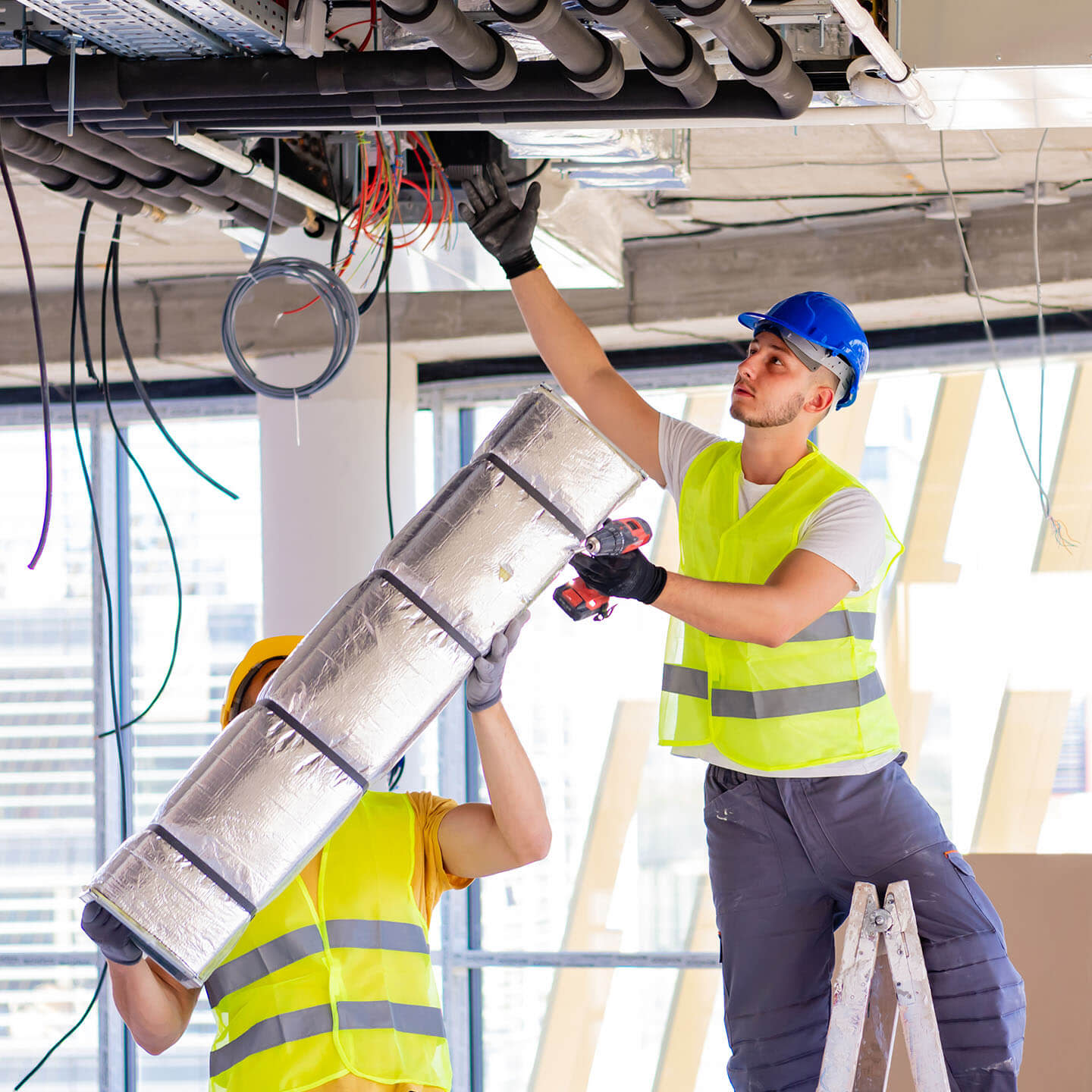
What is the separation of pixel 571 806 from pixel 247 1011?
327 cm

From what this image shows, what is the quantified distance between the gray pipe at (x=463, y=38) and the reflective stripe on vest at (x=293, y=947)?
1.26 metres

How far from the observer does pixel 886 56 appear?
197 centimetres

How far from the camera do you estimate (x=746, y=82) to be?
7.24 feet

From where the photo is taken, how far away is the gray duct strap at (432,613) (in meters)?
1.81

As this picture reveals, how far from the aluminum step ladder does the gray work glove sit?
65 cm

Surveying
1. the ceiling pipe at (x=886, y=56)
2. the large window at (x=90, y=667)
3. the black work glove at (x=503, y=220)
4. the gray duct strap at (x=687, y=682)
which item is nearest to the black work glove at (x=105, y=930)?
the gray duct strap at (x=687, y=682)

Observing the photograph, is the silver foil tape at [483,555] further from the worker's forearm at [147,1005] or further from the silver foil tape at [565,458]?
the worker's forearm at [147,1005]

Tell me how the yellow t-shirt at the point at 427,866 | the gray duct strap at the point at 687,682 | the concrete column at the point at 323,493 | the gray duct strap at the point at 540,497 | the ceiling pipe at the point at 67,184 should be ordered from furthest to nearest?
the concrete column at the point at 323,493
the ceiling pipe at the point at 67,184
the gray duct strap at the point at 687,682
the yellow t-shirt at the point at 427,866
the gray duct strap at the point at 540,497

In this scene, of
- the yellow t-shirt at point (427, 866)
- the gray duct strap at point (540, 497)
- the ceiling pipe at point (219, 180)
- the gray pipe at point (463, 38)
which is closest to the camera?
the gray pipe at point (463, 38)

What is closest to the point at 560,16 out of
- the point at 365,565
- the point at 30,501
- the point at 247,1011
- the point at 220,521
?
the point at 247,1011

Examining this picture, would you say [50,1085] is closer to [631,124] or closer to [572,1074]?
[572,1074]

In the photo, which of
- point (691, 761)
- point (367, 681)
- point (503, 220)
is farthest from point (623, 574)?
point (691, 761)

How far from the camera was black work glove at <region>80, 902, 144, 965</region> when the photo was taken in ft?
5.80

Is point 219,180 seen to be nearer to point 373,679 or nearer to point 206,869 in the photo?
point 373,679
